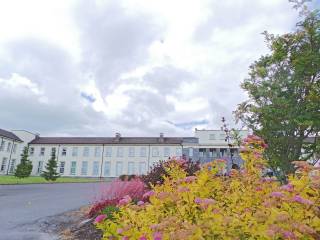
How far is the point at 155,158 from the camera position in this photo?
59156mm

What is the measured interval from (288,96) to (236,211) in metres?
9.81

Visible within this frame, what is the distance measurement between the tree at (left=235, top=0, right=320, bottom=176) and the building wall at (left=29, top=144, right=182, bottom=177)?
4565cm

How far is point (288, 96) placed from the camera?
11.9 meters

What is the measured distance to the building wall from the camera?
195 ft

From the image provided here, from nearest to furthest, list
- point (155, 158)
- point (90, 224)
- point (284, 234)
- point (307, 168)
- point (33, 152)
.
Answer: point (284, 234), point (307, 168), point (90, 224), point (155, 158), point (33, 152)

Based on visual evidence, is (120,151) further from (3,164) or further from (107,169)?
(3,164)

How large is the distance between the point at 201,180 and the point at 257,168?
1057 mm

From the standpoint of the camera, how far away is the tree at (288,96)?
448 inches

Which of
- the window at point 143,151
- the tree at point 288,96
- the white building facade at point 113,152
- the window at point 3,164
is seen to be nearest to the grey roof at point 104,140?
the white building facade at point 113,152

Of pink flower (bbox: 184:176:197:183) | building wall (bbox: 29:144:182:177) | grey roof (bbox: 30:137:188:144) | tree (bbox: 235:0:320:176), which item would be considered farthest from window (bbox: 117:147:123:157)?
pink flower (bbox: 184:176:197:183)

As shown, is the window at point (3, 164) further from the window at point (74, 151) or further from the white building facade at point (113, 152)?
the window at point (74, 151)

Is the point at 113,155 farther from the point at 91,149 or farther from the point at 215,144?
the point at 215,144

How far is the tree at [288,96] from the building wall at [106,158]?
45.6 meters

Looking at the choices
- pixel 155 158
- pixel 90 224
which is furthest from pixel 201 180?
pixel 155 158
